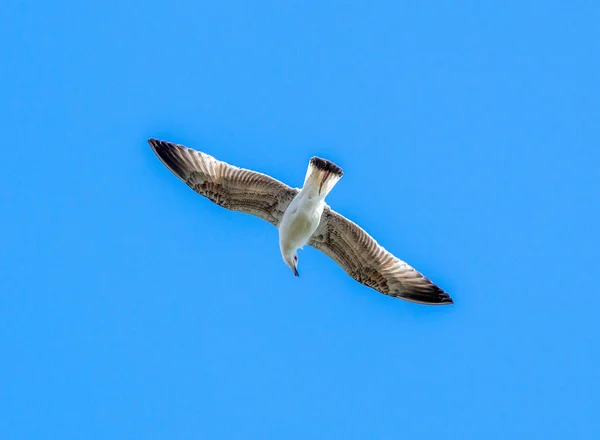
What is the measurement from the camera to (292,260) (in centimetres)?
1695

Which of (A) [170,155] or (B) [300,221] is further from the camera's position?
(A) [170,155]

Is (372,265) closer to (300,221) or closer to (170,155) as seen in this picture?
(300,221)

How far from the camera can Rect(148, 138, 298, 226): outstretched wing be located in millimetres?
16797

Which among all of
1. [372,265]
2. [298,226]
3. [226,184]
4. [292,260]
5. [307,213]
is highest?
[372,265]

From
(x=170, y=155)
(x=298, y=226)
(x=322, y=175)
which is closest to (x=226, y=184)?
(x=170, y=155)

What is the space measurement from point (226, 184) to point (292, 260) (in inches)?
61.5

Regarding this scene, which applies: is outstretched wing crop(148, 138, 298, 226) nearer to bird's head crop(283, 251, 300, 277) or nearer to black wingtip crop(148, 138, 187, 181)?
black wingtip crop(148, 138, 187, 181)

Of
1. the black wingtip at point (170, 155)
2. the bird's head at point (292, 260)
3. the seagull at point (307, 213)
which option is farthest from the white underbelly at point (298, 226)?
the black wingtip at point (170, 155)

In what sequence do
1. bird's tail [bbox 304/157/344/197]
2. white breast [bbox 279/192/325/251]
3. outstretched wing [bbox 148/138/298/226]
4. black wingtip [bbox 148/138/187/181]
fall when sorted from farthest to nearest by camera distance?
black wingtip [bbox 148/138/187/181] → outstretched wing [bbox 148/138/298/226] → white breast [bbox 279/192/325/251] → bird's tail [bbox 304/157/344/197]

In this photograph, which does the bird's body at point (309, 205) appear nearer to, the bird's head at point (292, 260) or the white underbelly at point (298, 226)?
the white underbelly at point (298, 226)

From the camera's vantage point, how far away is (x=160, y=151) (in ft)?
56.5

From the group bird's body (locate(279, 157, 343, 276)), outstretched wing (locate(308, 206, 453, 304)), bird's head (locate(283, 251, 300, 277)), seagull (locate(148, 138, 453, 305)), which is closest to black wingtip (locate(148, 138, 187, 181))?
seagull (locate(148, 138, 453, 305))

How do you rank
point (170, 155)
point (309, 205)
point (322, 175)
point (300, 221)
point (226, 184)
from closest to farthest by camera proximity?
point (322, 175)
point (309, 205)
point (300, 221)
point (226, 184)
point (170, 155)

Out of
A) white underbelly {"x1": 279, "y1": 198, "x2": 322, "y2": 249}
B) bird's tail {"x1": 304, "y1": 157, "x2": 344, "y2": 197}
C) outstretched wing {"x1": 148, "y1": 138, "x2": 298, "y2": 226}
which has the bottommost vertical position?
white underbelly {"x1": 279, "y1": 198, "x2": 322, "y2": 249}
